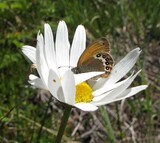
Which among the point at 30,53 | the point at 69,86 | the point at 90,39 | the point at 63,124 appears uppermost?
the point at 90,39

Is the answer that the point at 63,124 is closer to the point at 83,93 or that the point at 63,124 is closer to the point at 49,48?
the point at 83,93

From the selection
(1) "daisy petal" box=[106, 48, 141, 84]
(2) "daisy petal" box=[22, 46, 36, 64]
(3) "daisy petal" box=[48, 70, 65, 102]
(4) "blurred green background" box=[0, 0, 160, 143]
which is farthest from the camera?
(4) "blurred green background" box=[0, 0, 160, 143]

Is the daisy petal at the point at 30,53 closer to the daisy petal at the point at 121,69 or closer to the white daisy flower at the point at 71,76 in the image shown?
the white daisy flower at the point at 71,76

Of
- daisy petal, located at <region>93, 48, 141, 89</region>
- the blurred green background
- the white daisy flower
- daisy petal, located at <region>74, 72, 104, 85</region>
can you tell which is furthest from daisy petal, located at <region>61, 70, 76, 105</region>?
the blurred green background

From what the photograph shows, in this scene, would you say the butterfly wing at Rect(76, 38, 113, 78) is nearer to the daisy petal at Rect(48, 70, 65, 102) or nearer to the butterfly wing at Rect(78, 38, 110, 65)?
the butterfly wing at Rect(78, 38, 110, 65)

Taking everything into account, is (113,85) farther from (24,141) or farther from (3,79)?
(3,79)

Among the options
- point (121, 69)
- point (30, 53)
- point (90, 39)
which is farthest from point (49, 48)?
point (90, 39)

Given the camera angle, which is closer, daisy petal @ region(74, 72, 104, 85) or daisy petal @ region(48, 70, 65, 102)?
daisy petal @ region(48, 70, 65, 102)

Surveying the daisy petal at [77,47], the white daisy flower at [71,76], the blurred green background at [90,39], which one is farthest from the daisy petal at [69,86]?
the blurred green background at [90,39]
